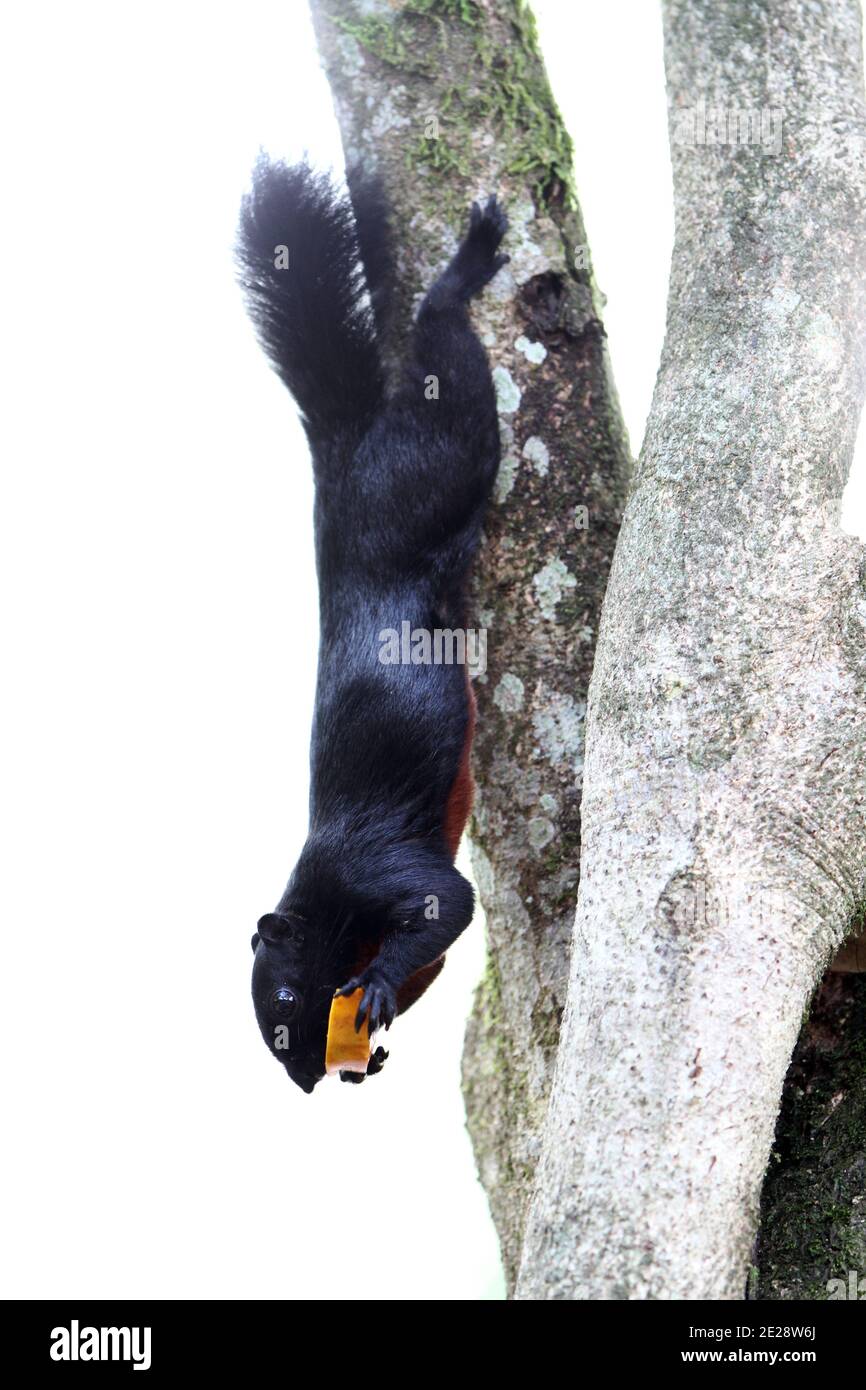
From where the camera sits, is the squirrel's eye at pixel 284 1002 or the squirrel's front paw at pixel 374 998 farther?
the squirrel's eye at pixel 284 1002

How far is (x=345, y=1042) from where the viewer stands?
3.82 meters

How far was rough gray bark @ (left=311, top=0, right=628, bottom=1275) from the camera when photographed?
3.90 meters

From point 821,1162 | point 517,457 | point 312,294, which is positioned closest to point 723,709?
point 821,1162

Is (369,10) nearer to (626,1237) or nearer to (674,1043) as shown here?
(674,1043)

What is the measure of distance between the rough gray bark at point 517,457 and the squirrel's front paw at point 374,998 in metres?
0.38

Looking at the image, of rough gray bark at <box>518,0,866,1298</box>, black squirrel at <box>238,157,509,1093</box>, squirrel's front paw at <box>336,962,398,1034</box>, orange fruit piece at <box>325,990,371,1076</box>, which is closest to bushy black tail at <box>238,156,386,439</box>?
black squirrel at <box>238,157,509,1093</box>

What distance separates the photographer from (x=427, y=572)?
439 cm

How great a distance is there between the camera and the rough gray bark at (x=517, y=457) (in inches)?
154

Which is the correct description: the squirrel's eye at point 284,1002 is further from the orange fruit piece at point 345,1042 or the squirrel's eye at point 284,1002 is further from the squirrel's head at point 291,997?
the orange fruit piece at point 345,1042

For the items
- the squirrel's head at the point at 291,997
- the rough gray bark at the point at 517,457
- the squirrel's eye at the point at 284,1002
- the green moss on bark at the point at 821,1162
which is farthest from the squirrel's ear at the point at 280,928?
the green moss on bark at the point at 821,1162

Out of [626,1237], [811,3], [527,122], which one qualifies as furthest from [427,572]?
[626,1237]

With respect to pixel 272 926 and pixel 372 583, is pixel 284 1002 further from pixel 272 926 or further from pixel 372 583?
pixel 372 583

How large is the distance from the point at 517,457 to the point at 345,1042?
1.93 metres

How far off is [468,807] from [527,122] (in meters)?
2.36
